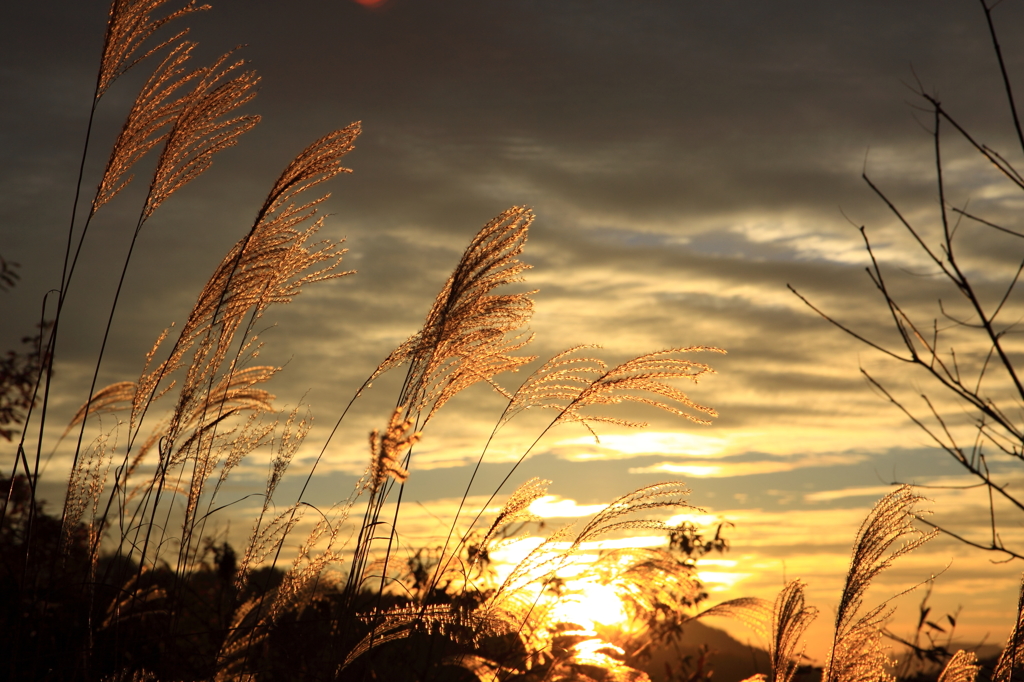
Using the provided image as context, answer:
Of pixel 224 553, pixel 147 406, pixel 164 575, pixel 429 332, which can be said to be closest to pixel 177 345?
pixel 147 406

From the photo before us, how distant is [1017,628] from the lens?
102 inches

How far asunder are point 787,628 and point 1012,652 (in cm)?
70

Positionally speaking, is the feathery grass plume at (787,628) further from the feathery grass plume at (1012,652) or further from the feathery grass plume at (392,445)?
the feathery grass plume at (392,445)

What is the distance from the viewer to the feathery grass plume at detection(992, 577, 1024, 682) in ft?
8.75

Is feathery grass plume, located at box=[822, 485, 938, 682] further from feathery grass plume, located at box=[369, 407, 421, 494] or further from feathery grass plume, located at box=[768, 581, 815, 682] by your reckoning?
feathery grass plume, located at box=[369, 407, 421, 494]

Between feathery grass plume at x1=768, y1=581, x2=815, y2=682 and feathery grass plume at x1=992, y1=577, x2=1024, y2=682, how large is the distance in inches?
23.4

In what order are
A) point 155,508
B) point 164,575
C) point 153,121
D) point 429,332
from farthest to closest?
1. point 164,575
2. point 155,508
3. point 153,121
4. point 429,332

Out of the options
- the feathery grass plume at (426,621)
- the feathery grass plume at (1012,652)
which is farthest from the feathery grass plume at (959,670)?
the feathery grass plume at (426,621)

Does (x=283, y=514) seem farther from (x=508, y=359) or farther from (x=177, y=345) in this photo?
(x=508, y=359)

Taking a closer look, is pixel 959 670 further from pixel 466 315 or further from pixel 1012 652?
pixel 466 315

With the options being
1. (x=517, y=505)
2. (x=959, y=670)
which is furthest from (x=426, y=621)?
(x=959, y=670)

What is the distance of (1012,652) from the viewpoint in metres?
2.64

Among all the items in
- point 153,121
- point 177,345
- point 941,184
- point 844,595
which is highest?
point 153,121

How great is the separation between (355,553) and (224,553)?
9.27ft
